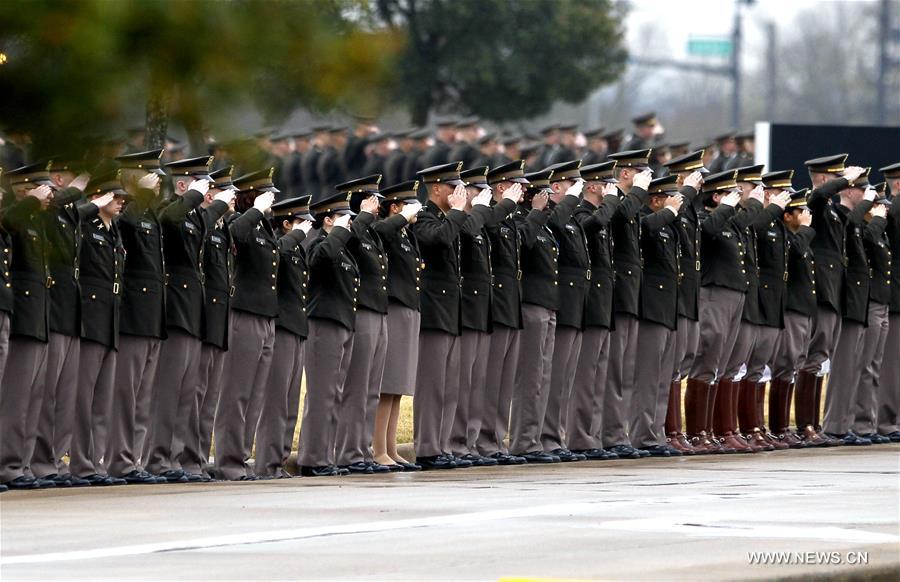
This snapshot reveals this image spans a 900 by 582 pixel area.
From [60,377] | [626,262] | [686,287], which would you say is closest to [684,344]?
[686,287]

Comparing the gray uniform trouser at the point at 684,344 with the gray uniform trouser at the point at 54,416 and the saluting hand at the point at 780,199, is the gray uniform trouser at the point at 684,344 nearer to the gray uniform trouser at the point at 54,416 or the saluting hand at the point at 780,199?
the saluting hand at the point at 780,199

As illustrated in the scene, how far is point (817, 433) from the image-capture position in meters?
16.0

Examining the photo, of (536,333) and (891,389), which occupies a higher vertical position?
(536,333)

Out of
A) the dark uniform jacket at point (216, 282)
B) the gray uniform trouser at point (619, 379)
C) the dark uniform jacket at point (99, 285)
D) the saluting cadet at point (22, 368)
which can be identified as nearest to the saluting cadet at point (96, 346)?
the dark uniform jacket at point (99, 285)

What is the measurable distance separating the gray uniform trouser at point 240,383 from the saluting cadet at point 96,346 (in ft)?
2.48

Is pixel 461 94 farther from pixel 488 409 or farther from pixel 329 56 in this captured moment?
pixel 329 56

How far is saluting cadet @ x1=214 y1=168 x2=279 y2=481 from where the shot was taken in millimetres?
12320

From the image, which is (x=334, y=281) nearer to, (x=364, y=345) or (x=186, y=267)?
(x=364, y=345)

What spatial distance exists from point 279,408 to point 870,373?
5947 millimetres

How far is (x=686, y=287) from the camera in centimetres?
1468

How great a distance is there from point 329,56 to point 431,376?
1048 centimetres

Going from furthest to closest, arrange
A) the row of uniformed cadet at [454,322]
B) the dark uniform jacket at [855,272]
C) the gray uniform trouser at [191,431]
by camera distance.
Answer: the dark uniform jacket at [855,272] < the gray uniform trouser at [191,431] < the row of uniformed cadet at [454,322]

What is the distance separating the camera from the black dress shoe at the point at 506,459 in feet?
45.1

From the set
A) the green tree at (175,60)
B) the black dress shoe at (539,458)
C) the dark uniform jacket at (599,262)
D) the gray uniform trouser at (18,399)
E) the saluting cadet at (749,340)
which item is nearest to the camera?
the green tree at (175,60)
